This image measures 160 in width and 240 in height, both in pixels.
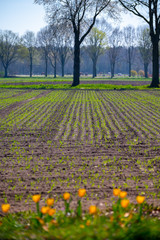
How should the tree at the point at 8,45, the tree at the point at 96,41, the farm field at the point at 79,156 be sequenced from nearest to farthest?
the farm field at the point at 79,156
the tree at the point at 96,41
the tree at the point at 8,45

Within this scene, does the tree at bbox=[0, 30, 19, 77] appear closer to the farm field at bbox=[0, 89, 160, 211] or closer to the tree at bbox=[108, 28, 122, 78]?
the tree at bbox=[108, 28, 122, 78]

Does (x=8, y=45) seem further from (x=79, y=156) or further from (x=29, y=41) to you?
(x=79, y=156)

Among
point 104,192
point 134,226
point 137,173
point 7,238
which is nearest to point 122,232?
point 134,226

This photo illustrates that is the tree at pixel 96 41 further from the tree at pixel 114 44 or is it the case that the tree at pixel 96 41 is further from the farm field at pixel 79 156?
the farm field at pixel 79 156

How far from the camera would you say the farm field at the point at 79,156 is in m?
5.18

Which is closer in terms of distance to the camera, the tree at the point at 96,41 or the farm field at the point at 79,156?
the farm field at the point at 79,156

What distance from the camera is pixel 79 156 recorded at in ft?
23.3

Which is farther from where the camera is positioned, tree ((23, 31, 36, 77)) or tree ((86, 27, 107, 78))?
tree ((23, 31, 36, 77))

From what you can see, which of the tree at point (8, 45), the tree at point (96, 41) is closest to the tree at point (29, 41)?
the tree at point (8, 45)

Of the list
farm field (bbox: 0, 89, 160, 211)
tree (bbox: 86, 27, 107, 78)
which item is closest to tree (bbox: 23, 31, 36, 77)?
tree (bbox: 86, 27, 107, 78)

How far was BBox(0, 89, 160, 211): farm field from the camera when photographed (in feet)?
17.0

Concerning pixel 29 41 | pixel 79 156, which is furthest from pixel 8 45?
pixel 79 156

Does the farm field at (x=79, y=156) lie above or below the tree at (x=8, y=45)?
below

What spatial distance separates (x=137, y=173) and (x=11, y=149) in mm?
3523
